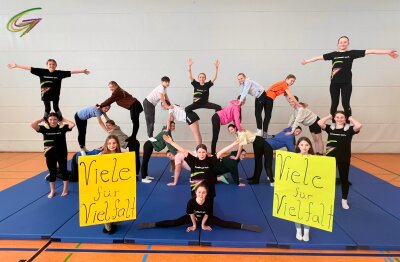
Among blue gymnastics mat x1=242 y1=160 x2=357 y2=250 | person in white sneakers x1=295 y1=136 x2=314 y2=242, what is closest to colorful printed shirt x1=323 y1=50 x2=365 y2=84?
person in white sneakers x1=295 y1=136 x2=314 y2=242

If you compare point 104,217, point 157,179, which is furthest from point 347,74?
point 104,217

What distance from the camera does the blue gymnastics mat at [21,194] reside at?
4.33m

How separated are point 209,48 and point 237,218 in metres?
5.65

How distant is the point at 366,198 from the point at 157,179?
407cm

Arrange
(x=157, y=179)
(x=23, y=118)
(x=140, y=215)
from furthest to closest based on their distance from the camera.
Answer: (x=23, y=118), (x=157, y=179), (x=140, y=215)

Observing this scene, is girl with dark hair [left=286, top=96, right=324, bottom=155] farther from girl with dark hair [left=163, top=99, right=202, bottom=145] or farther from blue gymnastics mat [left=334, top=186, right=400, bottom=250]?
girl with dark hair [left=163, top=99, right=202, bottom=145]

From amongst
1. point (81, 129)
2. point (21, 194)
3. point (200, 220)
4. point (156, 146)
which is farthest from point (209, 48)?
point (21, 194)

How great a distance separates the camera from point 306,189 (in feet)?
10.9

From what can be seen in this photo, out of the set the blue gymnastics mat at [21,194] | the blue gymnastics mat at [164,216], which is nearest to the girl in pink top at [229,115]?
the blue gymnastics mat at [164,216]

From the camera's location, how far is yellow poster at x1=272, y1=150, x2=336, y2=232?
3201mm

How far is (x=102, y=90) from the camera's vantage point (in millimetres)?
8391

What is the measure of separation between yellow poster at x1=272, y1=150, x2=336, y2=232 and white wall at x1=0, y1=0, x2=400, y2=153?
5.03 m

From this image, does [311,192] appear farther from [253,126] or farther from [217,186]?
[253,126]

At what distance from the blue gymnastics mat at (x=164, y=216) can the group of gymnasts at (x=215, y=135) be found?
131 mm
